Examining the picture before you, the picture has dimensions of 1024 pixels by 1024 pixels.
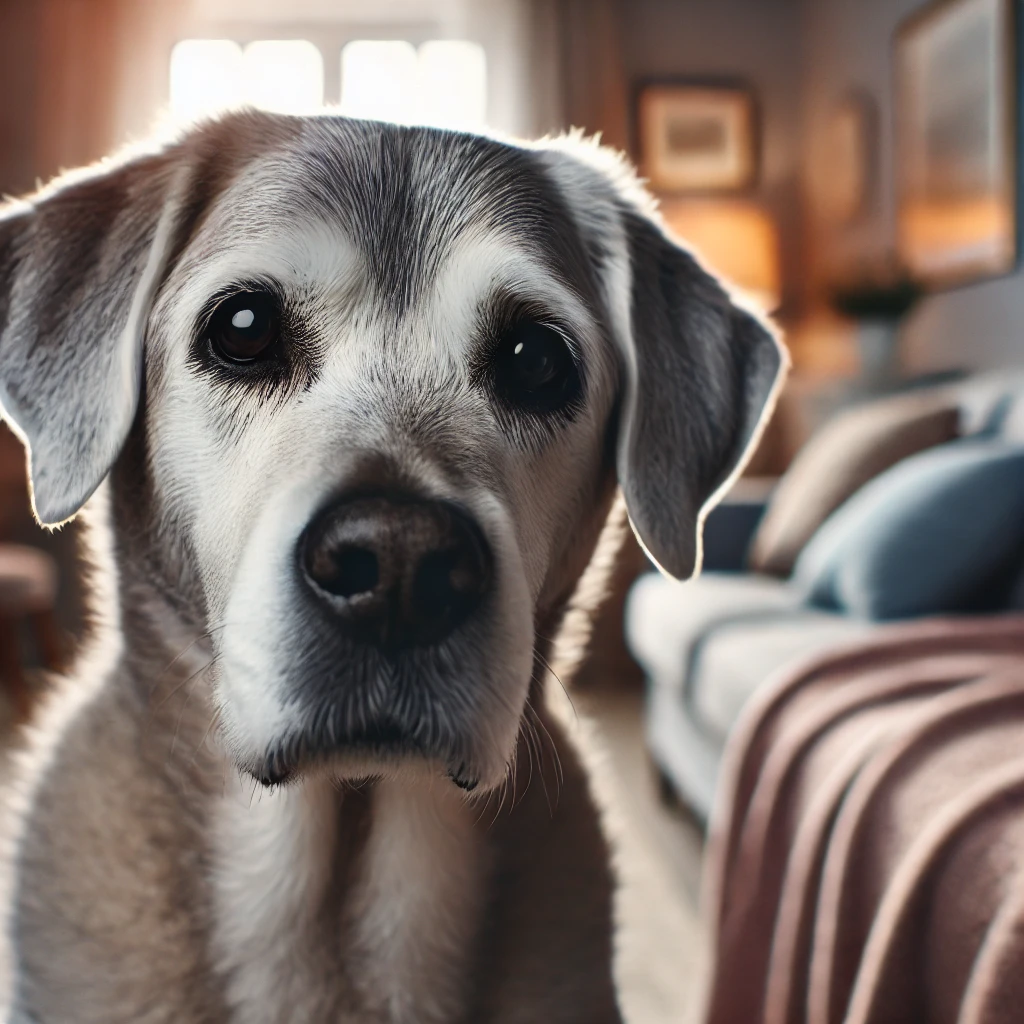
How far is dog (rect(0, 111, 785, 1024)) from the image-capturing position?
0.73 metres

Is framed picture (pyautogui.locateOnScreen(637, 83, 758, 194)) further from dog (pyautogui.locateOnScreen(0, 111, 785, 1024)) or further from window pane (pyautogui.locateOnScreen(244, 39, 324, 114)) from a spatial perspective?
dog (pyautogui.locateOnScreen(0, 111, 785, 1024))

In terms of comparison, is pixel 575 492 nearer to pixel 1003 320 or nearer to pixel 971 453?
pixel 971 453

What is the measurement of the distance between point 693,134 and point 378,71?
166cm

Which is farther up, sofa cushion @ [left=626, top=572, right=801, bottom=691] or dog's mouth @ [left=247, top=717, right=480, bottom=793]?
dog's mouth @ [left=247, top=717, right=480, bottom=793]

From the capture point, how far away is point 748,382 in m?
1.08

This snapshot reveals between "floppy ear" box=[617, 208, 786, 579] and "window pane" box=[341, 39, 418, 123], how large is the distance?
Result: 450 centimetres

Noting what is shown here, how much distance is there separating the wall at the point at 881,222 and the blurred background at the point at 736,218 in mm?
15

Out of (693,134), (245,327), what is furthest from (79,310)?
(693,134)

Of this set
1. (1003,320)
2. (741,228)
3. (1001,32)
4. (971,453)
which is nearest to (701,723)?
(971,453)

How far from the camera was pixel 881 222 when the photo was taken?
5.02m

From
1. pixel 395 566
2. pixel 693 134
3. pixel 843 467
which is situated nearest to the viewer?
pixel 395 566

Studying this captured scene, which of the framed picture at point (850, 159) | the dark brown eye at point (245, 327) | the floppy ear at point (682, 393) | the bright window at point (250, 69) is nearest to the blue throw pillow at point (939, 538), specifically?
the floppy ear at point (682, 393)

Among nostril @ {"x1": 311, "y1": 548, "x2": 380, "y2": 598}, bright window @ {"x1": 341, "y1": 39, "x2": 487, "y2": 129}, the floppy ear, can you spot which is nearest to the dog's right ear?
nostril @ {"x1": 311, "y1": 548, "x2": 380, "y2": 598}

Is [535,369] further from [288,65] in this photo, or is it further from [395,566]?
[288,65]
